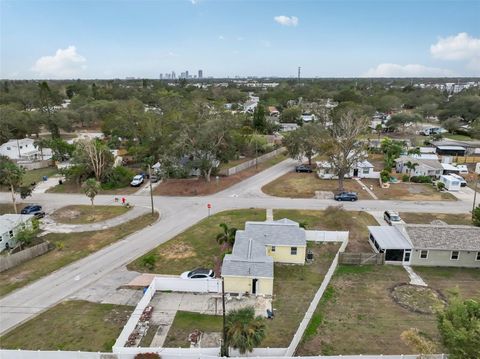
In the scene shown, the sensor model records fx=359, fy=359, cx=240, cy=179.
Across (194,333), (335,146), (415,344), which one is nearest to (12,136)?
(335,146)

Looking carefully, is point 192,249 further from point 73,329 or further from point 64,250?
point 73,329

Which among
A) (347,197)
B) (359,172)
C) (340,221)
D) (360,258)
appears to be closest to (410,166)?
(359,172)

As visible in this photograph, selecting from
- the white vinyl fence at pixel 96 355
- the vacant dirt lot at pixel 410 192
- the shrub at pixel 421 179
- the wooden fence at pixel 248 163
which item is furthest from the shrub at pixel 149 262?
the shrub at pixel 421 179

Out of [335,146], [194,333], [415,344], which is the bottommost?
[194,333]

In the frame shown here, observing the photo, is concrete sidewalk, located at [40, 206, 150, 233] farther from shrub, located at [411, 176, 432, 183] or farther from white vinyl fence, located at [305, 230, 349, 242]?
shrub, located at [411, 176, 432, 183]

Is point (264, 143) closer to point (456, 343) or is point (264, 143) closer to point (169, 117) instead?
point (169, 117)

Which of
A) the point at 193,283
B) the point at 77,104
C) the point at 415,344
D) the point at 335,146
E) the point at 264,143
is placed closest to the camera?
the point at 415,344
